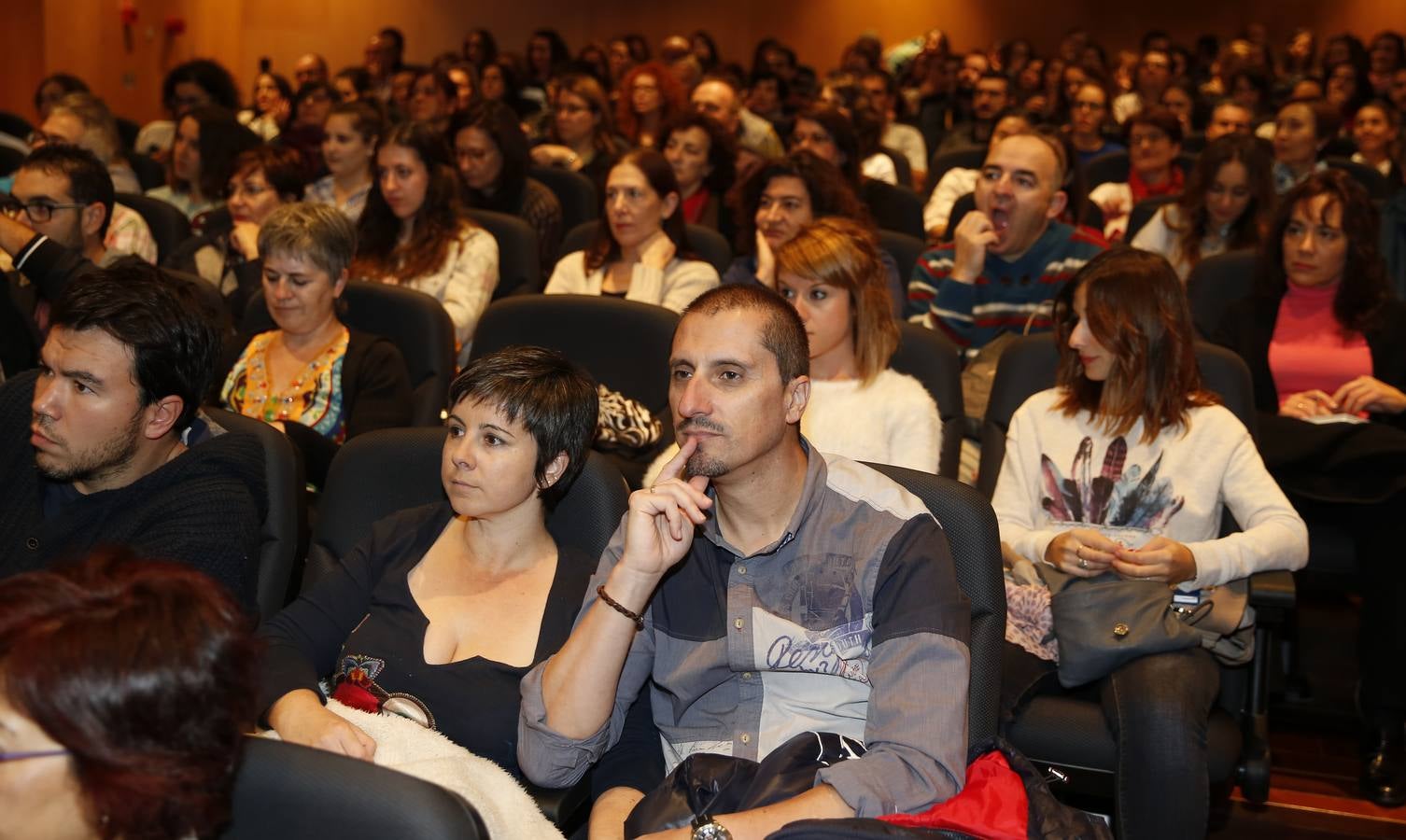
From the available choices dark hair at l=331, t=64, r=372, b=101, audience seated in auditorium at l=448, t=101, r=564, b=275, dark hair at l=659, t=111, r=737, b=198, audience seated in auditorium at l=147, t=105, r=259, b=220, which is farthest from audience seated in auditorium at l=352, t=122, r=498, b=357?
dark hair at l=331, t=64, r=372, b=101

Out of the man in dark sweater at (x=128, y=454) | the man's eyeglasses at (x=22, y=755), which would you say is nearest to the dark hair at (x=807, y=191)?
the man in dark sweater at (x=128, y=454)

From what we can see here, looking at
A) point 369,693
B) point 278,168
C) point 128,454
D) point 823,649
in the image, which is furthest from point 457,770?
point 278,168

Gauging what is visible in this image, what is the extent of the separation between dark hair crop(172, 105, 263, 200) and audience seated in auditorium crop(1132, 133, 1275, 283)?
3361mm

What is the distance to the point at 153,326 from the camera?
205 cm

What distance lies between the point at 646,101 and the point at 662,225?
2.80 meters

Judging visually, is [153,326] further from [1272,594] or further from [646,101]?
[646,101]

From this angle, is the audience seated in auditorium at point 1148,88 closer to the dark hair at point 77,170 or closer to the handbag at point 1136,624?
the dark hair at point 77,170

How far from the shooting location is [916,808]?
1.63 metres

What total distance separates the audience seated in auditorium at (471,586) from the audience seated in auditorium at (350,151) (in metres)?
2.86

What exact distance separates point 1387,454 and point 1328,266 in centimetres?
60

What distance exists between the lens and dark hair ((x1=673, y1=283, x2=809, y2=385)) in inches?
74.0

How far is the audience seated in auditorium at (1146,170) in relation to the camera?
5484mm

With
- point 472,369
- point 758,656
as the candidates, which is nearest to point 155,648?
point 758,656

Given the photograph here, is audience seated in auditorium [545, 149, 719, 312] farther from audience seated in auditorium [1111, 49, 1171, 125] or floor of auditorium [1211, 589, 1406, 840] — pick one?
audience seated in auditorium [1111, 49, 1171, 125]
